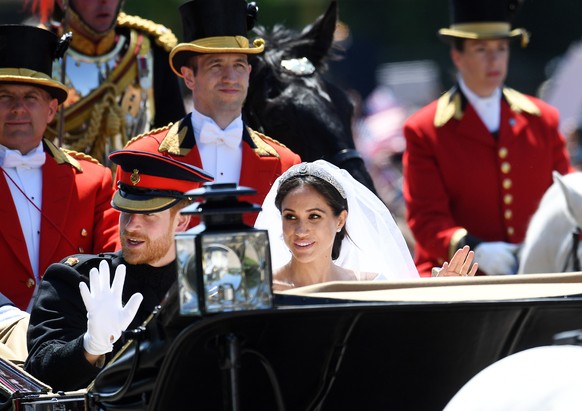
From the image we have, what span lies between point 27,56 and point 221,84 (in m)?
0.72

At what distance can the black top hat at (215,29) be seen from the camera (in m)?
5.09

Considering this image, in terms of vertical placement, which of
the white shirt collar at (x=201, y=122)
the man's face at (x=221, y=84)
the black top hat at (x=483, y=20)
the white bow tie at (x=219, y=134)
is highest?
the black top hat at (x=483, y=20)

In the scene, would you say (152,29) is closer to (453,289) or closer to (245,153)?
(245,153)

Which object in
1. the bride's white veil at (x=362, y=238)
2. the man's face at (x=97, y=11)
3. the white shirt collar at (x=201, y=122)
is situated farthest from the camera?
the man's face at (x=97, y=11)

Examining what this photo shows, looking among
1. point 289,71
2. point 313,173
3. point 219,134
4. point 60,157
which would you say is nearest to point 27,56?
point 60,157

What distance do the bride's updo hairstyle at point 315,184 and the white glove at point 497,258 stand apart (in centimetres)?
204

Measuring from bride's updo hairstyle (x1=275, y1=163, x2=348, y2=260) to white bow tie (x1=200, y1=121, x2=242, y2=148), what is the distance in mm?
855

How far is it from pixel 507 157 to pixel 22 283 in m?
2.87

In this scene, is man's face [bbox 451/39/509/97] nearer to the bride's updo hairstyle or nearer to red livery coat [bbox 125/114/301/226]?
red livery coat [bbox 125/114/301/226]

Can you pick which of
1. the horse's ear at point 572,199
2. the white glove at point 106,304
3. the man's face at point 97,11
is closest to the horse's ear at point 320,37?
the man's face at point 97,11

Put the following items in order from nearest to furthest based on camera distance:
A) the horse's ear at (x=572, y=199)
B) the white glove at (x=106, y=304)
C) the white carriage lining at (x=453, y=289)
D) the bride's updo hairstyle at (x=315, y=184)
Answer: the white carriage lining at (x=453, y=289) < the white glove at (x=106, y=304) < the bride's updo hairstyle at (x=315, y=184) < the horse's ear at (x=572, y=199)

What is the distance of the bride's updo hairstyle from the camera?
4234 millimetres

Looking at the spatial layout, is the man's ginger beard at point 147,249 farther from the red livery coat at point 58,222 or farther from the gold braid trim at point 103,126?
the gold braid trim at point 103,126

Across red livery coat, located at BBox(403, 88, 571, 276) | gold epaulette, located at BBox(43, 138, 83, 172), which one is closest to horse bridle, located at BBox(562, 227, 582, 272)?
red livery coat, located at BBox(403, 88, 571, 276)
